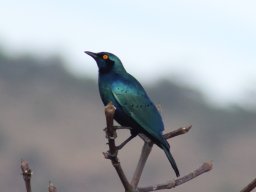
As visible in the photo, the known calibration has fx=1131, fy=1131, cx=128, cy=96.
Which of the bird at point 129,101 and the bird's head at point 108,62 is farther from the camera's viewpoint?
the bird's head at point 108,62

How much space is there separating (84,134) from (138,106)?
115360 millimetres

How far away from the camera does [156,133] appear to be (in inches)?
283

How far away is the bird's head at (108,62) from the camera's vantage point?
8703 millimetres

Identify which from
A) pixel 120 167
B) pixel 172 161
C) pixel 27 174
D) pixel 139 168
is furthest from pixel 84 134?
pixel 27 174

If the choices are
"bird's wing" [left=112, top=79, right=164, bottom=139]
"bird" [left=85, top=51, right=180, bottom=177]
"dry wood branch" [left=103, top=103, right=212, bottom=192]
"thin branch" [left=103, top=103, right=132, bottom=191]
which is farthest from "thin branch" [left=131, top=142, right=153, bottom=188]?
"bird's wing" [left=112, top=79, right=164, bottom=139]

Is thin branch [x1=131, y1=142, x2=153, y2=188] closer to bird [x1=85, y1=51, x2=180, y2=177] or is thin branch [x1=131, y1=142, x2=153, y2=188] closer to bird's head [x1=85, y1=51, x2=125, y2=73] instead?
bird [x1=85, y1=51, x2=180, y2=177]

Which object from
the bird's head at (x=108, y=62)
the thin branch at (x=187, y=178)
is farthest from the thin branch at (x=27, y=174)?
the bird's head at (x=108, y=62)

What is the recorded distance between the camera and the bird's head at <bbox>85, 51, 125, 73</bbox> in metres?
8.70

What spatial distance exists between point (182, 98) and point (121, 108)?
125 metres

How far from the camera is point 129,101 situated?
25.4 ft

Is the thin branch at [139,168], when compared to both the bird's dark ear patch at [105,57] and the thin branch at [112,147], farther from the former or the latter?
the bird's dark ear patch at [105,57]

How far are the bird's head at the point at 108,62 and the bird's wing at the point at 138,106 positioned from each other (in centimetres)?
44

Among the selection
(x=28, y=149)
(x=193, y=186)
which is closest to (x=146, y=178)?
(x=193, y=186)

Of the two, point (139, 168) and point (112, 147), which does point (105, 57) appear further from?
point (112, 147)
